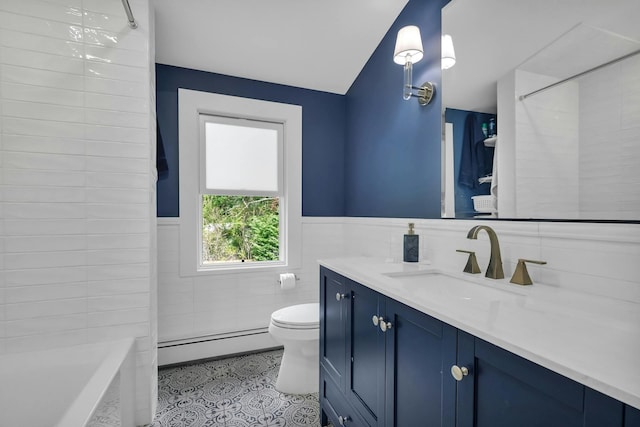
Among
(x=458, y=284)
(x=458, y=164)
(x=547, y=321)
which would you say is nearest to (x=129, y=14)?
(x=458, y=164)

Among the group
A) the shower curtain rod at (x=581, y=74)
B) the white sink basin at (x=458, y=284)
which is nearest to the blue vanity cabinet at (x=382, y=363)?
the white sink basin at (x=458, y=284)

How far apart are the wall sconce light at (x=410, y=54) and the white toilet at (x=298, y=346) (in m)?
1.51

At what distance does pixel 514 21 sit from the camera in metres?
1.34

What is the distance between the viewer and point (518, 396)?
2.26 ft

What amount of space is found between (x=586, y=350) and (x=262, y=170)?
2.45 meters

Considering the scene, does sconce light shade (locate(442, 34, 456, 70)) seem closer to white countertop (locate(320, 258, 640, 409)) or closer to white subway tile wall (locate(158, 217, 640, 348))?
white subway tile wall (locate(158, 217, 640, 348))

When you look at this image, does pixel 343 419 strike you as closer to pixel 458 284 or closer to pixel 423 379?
pixel 423 379

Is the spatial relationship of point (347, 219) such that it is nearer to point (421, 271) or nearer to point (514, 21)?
point (421, 271)

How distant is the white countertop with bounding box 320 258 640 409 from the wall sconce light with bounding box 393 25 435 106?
1.08 m

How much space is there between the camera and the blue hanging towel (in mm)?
1508

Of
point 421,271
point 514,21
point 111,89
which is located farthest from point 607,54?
point 111,89

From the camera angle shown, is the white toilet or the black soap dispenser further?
the white toilet

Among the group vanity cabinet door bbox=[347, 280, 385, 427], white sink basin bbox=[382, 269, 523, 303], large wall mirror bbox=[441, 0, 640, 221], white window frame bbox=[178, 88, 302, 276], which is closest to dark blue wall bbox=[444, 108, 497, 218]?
large wall mirror bbox=[441, 0, 640, 221]

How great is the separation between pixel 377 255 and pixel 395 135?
2.91 feet
